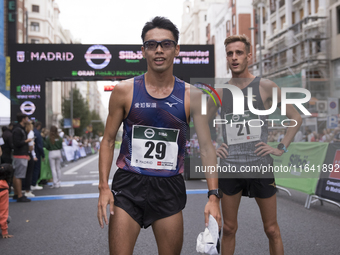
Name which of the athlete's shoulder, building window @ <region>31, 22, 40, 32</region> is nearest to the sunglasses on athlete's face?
the athlete's shoulder

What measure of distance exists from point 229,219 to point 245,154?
0.57 m

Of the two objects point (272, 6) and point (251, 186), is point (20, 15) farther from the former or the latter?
point (251, 186)

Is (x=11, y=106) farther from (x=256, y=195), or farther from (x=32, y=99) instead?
(x=256, y=195)

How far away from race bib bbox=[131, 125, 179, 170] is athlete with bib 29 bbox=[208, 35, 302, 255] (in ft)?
2.89

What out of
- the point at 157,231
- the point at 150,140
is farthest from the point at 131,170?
the point at 157,231

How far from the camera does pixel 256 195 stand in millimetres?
3492

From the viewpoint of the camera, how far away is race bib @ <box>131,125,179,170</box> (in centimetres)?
279

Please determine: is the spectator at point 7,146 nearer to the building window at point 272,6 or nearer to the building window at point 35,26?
the building window at point 272,6

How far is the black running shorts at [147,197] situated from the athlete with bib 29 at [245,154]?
885 mm

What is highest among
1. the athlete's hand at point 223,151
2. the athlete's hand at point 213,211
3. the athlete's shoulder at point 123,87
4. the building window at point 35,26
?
the building window at point 35,26

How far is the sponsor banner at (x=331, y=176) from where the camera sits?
24.1ft

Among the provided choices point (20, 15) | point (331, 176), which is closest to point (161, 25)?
point (331, 176)

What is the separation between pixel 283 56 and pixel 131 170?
38.3 m

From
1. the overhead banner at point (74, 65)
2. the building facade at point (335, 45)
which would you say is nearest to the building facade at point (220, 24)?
the building facade at point (335, 45)
